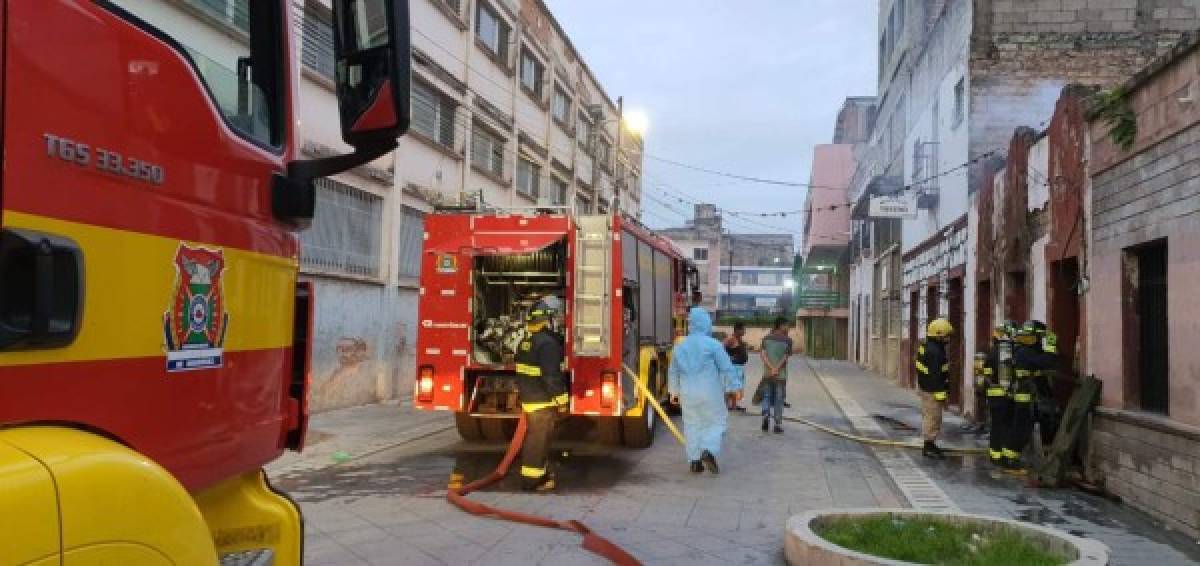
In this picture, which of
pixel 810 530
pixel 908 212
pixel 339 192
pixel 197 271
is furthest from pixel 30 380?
pixel 908 212

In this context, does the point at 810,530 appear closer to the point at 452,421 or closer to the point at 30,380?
the point at 30,380

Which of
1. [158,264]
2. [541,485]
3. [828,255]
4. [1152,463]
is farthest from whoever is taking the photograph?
[828,255]

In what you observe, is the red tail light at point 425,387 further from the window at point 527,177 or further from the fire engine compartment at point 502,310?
the window at point 527,177

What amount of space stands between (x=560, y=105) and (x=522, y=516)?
24.0 meters

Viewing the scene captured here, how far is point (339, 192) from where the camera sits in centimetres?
1462

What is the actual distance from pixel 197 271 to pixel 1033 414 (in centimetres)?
911

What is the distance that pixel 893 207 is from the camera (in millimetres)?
20141

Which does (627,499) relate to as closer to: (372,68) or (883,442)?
(883,442)

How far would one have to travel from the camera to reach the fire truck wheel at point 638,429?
35.4 feet

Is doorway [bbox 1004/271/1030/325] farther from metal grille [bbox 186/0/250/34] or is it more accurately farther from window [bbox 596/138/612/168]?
window [bbox 596/138/612/168]

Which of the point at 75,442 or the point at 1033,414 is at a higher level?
the point at 75,442

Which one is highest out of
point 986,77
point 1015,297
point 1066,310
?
point 986,77

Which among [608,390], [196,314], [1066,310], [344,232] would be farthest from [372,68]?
[344,232]

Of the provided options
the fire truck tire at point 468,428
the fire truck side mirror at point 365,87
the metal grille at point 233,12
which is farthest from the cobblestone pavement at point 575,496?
the metal grille at point 233,12
